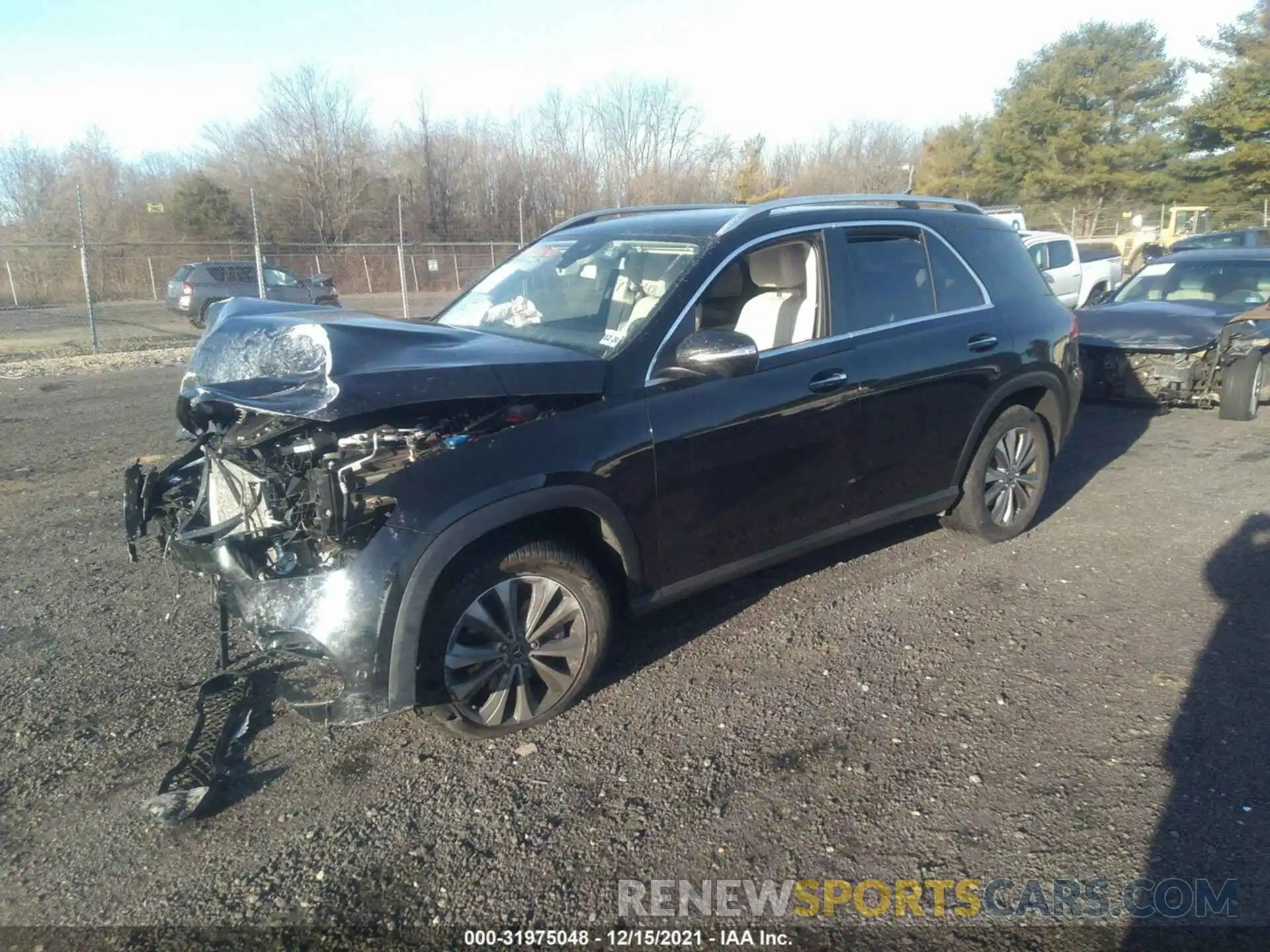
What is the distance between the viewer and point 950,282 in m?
4.88

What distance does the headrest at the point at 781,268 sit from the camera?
4223 mm

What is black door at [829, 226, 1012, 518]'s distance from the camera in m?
4.34

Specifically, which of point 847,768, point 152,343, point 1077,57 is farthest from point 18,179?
point 847,768

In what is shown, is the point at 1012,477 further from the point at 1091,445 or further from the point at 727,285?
the point at 1091,445

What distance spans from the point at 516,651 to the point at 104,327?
2083cm

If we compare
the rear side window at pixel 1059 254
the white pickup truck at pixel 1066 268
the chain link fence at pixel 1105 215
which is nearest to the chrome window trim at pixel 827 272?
the white pickup truck at pixel 1066 268

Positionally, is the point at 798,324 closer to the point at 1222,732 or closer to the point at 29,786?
the point at 1222,732

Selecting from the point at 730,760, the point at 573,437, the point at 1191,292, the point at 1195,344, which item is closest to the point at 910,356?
the point at 573,437

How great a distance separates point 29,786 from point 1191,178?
47.6 metres

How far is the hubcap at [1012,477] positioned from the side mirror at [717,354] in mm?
2215

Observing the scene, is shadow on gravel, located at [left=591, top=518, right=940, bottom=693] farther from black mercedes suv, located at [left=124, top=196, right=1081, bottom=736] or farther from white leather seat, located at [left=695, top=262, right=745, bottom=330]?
white leather seat, located at [left=695, top=262, right=745, bottom=330]

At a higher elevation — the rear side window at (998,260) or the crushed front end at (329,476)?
the rear side window at (998,260)

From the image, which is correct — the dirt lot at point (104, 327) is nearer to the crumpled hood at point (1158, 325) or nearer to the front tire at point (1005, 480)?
the crumpled hood at point (1158, 325)

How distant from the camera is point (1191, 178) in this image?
39.9 meters
